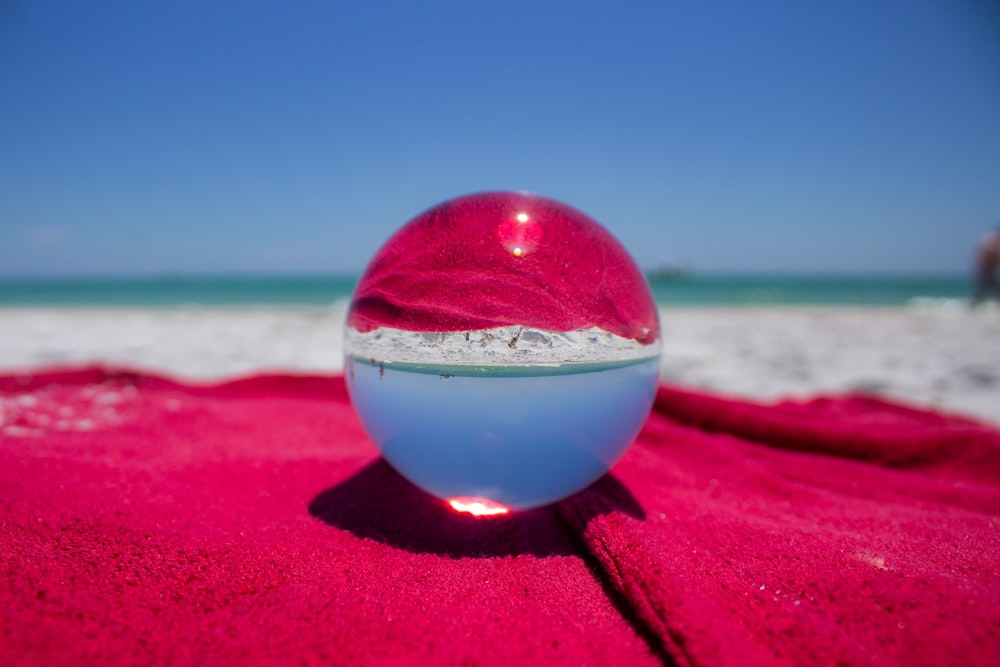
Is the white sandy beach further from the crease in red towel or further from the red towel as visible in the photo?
the red towel

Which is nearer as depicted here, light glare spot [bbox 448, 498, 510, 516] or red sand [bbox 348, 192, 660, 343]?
red sand [bbox 348, 192, 660, 343]

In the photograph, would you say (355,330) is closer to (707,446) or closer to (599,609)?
(599,609)

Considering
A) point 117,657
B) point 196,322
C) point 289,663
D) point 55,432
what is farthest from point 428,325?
point 196,322

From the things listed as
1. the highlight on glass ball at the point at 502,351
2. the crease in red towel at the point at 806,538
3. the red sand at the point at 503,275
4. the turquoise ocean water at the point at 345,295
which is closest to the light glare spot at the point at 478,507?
the highlight on glass ball at the point at 502,351

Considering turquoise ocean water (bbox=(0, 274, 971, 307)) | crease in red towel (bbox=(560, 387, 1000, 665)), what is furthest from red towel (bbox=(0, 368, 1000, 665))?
turquoise ocean water (bbox=(0, 274, 971, 307))

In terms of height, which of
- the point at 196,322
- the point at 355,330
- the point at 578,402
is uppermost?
the point at 355,330

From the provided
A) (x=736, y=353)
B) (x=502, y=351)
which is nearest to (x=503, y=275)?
(x=502, y=351)

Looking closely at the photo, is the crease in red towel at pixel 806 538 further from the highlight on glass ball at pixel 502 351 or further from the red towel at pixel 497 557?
the highlight on glass ball at pixel 502 351
